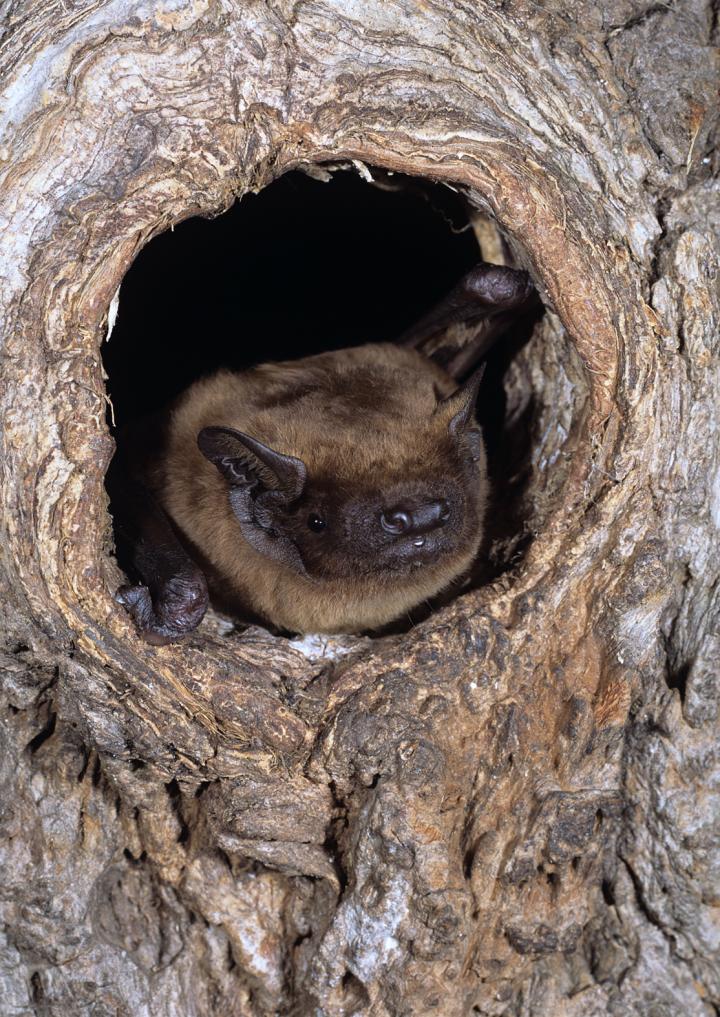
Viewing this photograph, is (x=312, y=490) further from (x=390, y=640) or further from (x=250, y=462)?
(x=390, y=640)

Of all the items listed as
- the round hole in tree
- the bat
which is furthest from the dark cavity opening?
the bat

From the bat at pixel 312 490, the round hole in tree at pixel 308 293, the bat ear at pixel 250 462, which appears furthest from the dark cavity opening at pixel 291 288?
the bat ear at pixel 250 462

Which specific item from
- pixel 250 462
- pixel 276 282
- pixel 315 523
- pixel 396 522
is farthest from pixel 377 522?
pixel 276 282

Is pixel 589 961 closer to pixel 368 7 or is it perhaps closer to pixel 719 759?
pixel 719 759

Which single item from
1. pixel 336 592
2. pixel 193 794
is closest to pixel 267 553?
pixel 336 592

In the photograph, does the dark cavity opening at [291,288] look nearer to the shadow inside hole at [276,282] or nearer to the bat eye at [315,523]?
the shadow inside hole at [276,282]

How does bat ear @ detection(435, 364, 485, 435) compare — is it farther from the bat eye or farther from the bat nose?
the bat eye

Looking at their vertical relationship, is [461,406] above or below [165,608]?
above
